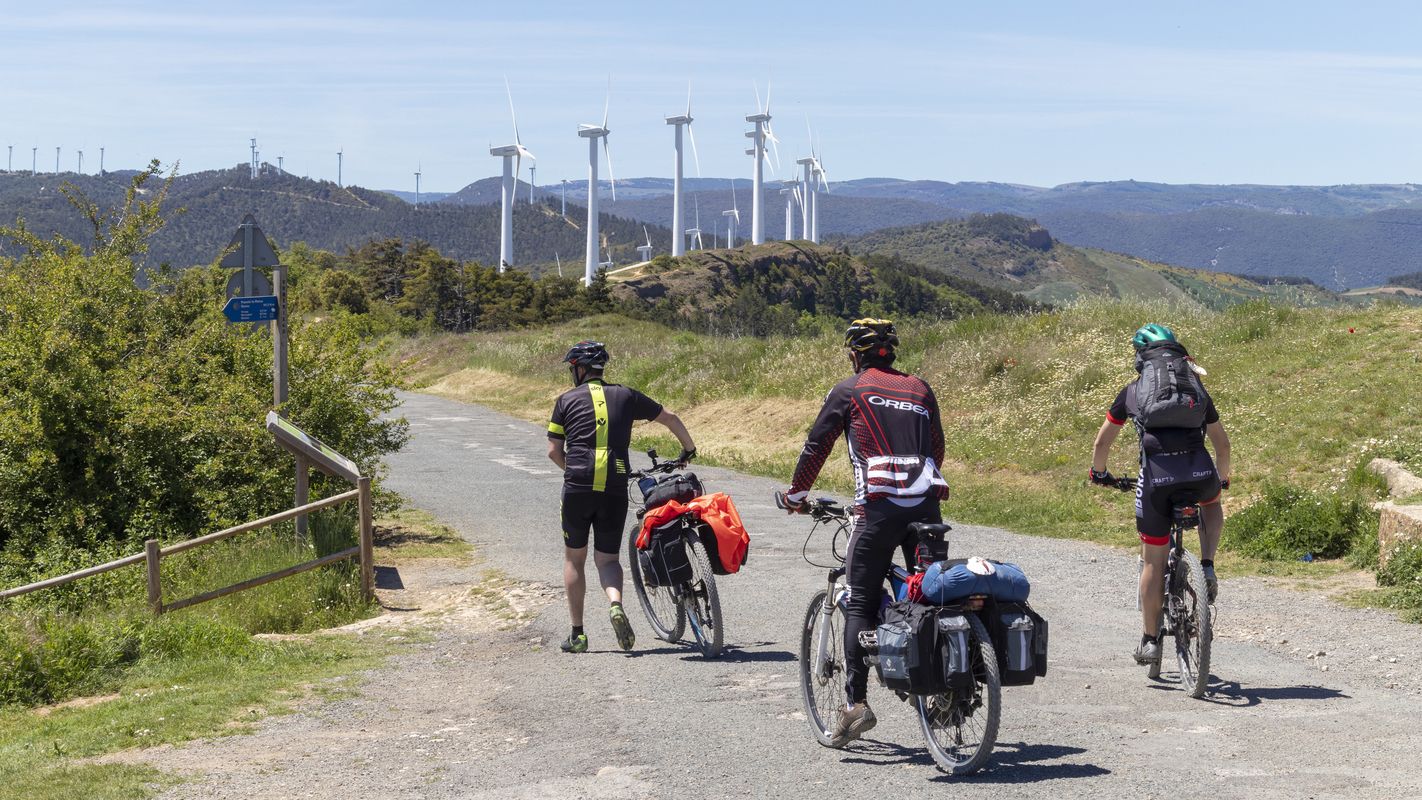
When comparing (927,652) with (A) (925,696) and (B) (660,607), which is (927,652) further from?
(B) (660,607)

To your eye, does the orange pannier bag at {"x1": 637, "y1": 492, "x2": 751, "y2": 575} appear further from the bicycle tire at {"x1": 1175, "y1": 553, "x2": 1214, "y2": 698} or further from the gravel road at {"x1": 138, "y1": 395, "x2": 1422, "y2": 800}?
the bicycle tire at {"x1": 1175, "y1": 553, "x2": 1214, "y2": 698}

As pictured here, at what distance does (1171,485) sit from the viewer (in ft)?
23.8

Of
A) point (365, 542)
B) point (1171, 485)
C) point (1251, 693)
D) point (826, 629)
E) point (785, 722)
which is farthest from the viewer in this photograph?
point (365, 542)

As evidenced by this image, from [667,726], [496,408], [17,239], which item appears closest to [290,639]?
[667,726]

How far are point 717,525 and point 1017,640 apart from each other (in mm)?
3119

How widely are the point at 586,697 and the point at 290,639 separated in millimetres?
3691

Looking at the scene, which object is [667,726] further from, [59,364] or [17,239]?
[17,239]

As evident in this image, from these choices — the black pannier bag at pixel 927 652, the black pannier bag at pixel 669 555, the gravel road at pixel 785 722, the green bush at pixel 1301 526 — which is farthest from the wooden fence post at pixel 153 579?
the green bush at pixel 1301 526

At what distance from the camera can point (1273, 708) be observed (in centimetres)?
708

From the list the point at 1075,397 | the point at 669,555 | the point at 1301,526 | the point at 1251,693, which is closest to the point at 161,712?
the point at 669,555

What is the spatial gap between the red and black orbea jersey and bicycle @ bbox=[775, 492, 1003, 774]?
0.68 ft

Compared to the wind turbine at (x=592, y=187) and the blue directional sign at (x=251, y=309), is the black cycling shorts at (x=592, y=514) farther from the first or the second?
the wind turbine at (x=592, y=187)

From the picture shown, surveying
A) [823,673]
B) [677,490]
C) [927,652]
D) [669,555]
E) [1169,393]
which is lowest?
[823,673]

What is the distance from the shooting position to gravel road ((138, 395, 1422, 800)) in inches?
233
